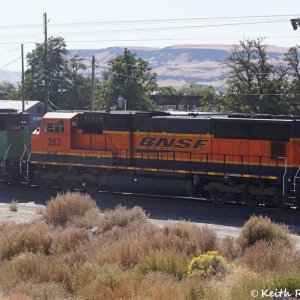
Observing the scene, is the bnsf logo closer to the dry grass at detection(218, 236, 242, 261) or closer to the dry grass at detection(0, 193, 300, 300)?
the dry grass at detection(0, 193, 300, 300)

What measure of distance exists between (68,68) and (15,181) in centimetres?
4691

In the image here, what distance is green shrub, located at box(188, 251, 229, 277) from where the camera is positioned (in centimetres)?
1217

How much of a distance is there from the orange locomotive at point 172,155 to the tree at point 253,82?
1177 inches

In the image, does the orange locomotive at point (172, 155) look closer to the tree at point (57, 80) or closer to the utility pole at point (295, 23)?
the utility pole at point (295, 23)

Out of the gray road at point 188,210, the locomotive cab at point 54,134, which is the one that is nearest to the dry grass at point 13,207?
the gray road at point 188,210

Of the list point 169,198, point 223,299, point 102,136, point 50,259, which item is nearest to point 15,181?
point 102,136

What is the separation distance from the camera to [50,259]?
13.6 meters

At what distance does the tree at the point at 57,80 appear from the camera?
6819 cm

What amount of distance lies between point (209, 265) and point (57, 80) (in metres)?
57.9

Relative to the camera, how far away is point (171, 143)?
22.9 m

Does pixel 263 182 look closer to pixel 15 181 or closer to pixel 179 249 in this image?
pixel 179 249

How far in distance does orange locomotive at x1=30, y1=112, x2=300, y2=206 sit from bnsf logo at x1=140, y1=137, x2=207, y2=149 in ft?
0.13

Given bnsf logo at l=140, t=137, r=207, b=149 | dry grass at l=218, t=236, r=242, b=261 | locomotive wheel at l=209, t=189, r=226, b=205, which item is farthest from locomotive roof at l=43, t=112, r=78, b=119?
dry grass at l=218, t=236, r=242, b=261

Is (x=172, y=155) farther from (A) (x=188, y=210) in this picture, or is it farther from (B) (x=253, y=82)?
(B) (x=253, y=82)
